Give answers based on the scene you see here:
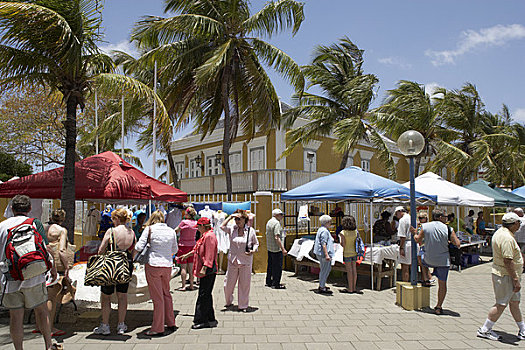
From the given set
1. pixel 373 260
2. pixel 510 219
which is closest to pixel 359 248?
pixel 373 260

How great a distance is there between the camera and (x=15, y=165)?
29.5 meters

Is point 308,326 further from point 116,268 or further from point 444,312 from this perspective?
point 116,268

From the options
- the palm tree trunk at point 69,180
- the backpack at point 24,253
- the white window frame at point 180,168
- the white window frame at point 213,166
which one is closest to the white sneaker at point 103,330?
the backpack at point 24,253

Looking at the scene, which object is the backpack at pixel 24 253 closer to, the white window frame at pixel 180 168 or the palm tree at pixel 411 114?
the palm tree at pixel 411 114

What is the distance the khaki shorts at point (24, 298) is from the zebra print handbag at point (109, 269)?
80cm

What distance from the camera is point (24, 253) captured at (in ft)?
14.7

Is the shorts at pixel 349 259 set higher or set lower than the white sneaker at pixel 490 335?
higher

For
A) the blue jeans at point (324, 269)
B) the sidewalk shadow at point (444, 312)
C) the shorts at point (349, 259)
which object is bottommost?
the sidewalk shadow at point (444, 312)

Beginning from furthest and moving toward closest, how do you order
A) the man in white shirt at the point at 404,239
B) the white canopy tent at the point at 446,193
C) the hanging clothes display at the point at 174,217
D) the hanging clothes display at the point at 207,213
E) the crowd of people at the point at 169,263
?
the white canopy tent at the point at 446,193, the hanging clothes display at the point at 174,217, the hanging clothes display at the point at 207,213, the man in white shirt at the point at 404,239, the crowd of people at the point at 169,263

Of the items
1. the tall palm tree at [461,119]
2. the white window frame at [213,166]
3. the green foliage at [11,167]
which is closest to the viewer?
the tall palm tree at [461,119]

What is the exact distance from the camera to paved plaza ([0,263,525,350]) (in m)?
5.42

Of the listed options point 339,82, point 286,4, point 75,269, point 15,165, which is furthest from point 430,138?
point 15,165

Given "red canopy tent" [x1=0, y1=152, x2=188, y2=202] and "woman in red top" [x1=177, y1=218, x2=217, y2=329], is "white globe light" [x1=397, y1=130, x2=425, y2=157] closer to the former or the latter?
"woman in red top" [x1=177, y1=218, x2=217, y2=329]

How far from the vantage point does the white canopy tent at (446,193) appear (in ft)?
40.0
